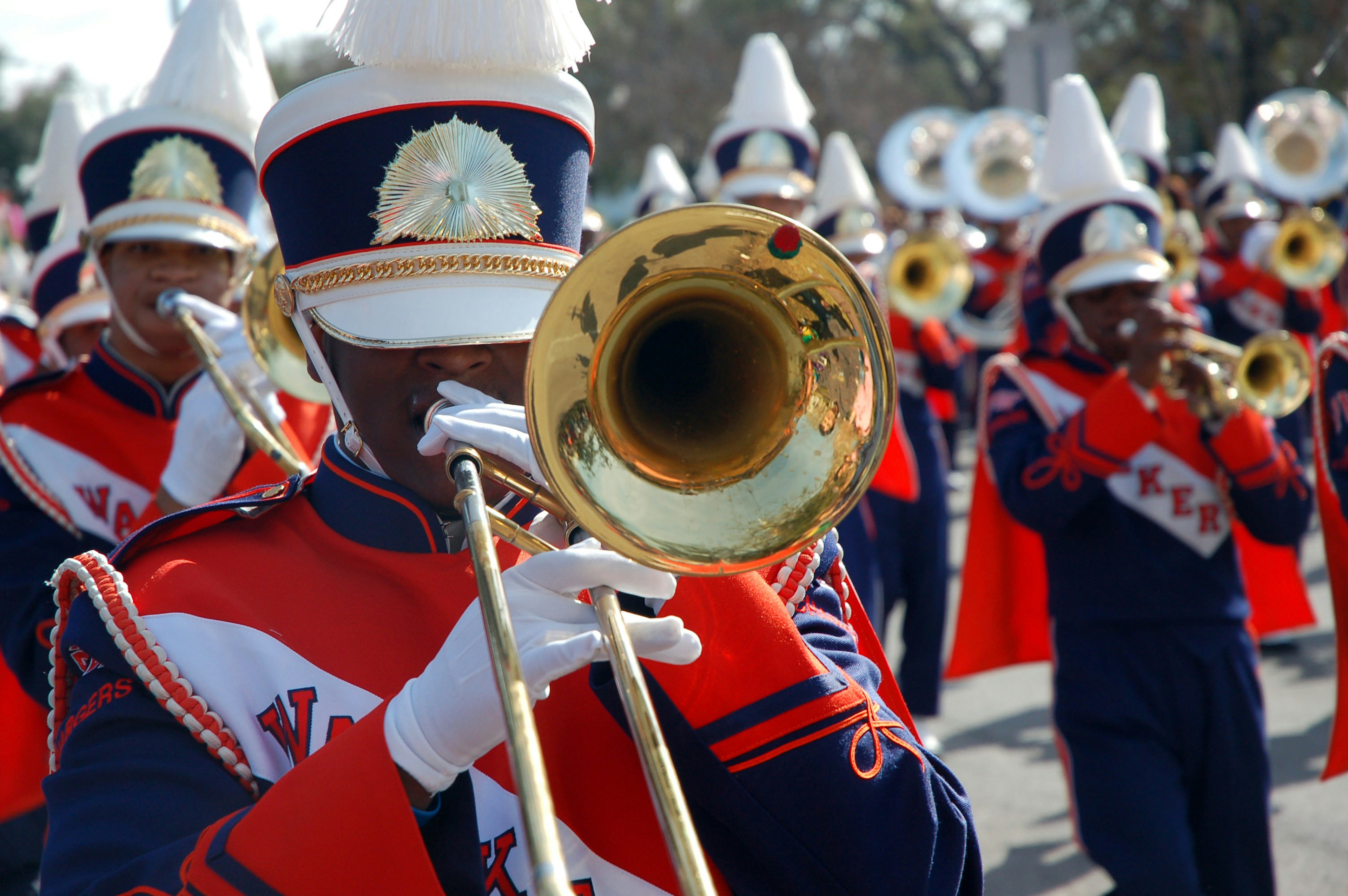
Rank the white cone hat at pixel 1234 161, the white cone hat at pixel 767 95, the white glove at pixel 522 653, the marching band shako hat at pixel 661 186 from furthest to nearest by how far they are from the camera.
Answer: the white cone hat at pixel 1234 161
the marching band shako hat at pixel 661 186
the white cone hat at pixel 767 95
the white glove at pixel 522 653

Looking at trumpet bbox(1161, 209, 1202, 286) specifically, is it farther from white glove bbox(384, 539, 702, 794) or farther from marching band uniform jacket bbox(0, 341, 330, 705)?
white glove bbox(384, 539, 702, 794)

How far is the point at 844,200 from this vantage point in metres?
9.49

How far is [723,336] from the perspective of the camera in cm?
156

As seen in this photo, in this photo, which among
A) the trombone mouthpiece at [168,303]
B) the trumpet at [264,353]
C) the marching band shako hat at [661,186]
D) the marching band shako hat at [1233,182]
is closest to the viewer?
the trumpet at [264,353]

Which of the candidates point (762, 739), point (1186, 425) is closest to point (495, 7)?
point (762, 739)

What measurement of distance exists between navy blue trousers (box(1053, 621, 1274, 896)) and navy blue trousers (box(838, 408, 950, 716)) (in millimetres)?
2087

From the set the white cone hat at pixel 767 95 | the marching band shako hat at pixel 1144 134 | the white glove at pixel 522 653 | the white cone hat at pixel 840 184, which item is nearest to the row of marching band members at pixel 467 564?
the white glove at pixel 522 653

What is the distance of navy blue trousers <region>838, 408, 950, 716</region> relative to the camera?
5.80 m

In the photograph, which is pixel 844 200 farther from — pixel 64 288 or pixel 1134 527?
pixel 1134 527

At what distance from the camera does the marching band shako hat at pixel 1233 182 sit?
34.7ft

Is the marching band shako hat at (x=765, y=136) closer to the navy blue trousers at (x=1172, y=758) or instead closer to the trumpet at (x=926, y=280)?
the trumpet at (x=926, y=280)

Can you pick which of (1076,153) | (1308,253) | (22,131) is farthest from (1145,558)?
(22,131)

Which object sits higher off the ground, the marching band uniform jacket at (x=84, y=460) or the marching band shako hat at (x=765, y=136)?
the marching band shako hat at (x=765, y=136)

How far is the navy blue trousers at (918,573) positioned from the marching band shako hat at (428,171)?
13.4ft
